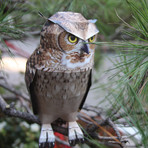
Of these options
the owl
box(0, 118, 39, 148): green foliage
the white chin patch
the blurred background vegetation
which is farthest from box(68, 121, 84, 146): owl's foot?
box(0, 118, 39, 148): green foliage

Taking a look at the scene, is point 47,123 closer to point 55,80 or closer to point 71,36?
point 55,80

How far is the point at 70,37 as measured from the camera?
449mm

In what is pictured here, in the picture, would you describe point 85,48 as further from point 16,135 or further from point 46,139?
point 16,135

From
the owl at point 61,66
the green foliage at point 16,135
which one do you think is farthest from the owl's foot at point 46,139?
the green foliage at point 16,135

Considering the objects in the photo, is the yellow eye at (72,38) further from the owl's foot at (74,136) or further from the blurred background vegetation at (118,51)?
the owl's foot at (74,136)

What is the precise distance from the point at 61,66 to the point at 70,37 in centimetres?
7

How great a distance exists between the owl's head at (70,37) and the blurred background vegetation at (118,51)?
0.19ft

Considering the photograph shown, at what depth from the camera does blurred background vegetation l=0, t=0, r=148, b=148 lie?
38 cm

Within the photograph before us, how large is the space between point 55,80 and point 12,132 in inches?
37.3

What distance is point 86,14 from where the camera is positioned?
0.63 meters

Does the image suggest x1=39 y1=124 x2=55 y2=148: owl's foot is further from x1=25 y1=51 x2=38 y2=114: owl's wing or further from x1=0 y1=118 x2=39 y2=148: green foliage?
x1=0 y1=118 x2=39 y2=148: green foliage

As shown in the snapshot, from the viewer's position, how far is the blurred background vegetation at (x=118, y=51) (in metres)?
0.38

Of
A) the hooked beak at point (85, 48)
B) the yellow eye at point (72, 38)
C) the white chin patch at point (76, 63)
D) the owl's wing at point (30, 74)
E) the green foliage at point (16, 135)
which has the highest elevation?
the yellow eye at point (72, 38)

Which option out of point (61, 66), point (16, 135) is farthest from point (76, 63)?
point (16, 135)
